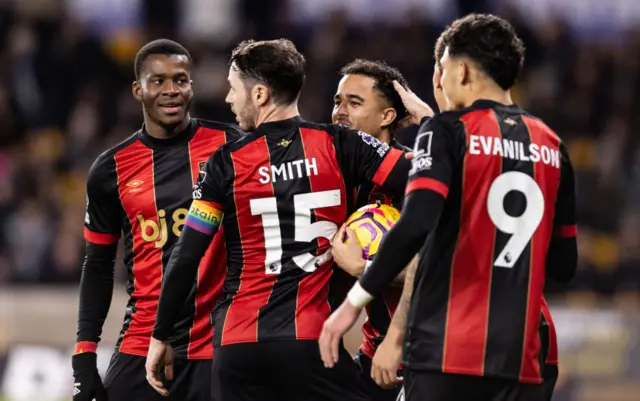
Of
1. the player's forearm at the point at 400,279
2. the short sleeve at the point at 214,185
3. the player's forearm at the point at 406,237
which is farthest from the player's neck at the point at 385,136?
the player's forearm at the point at 406,237

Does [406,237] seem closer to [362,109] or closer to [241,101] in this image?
[241,101]

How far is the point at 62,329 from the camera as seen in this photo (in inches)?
399

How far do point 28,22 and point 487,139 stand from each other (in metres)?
10.6

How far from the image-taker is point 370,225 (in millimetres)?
4980

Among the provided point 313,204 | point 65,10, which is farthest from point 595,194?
point 313,204

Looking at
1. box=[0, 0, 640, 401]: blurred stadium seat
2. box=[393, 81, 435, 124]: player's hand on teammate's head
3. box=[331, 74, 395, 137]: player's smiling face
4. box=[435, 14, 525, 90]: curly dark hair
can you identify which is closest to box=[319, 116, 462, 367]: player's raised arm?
box=[435, 14, 525, 90]: curly dark hair

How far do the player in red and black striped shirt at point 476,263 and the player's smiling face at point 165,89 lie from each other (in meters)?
1.95

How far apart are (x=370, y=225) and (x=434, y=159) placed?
2.96ft

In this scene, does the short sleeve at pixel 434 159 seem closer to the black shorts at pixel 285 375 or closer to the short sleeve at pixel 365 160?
the short sleeve at pixel 365 160

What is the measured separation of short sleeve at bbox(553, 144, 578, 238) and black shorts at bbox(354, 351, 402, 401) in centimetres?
152

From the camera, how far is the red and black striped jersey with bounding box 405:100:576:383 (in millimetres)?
4188

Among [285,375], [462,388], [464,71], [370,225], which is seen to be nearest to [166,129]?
[370,225]

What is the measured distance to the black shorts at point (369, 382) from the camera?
579 cm

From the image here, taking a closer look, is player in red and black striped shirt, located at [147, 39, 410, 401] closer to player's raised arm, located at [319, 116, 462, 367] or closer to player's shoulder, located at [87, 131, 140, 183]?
player's raised arm, located at [319, 116, 462, 367]
